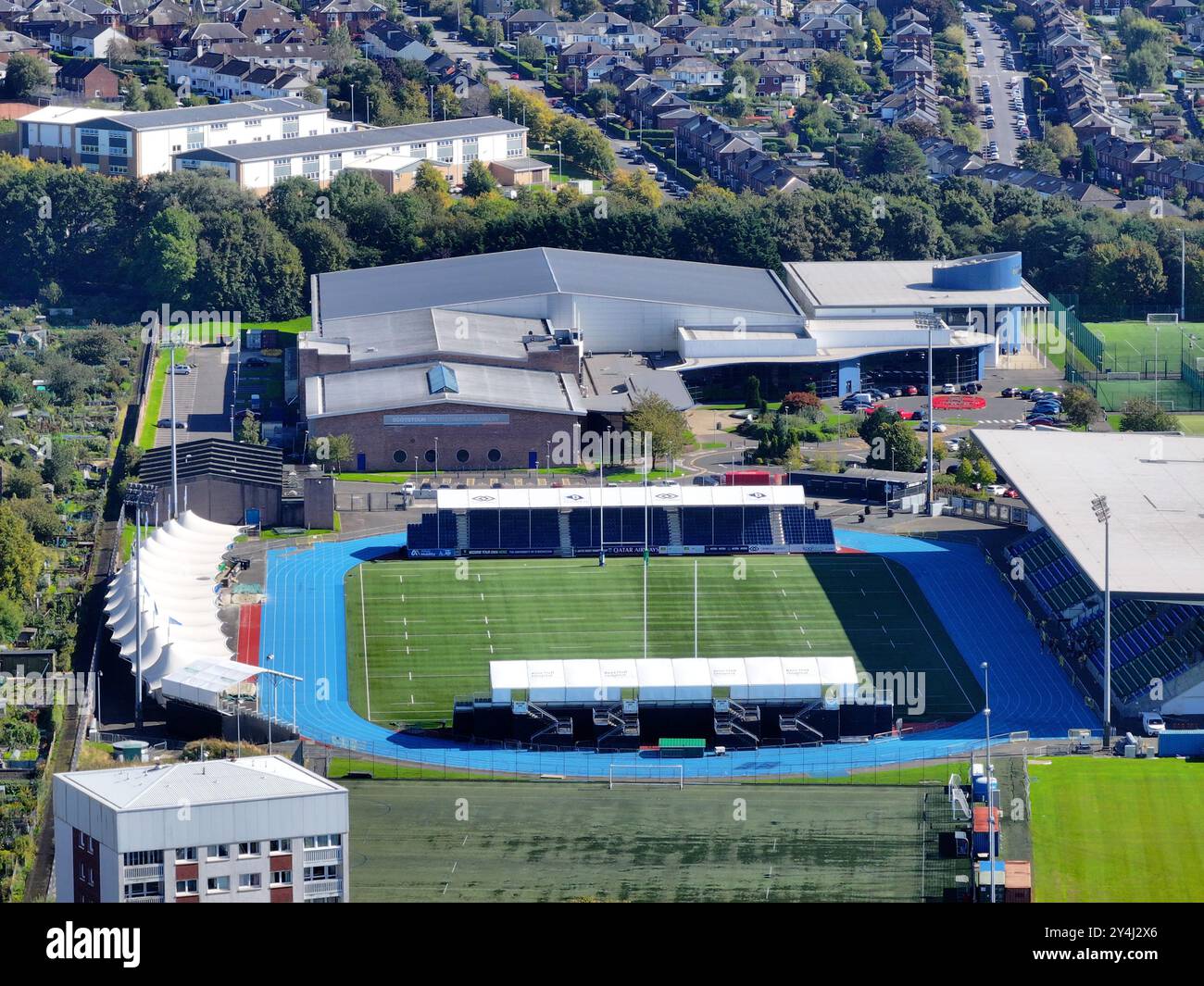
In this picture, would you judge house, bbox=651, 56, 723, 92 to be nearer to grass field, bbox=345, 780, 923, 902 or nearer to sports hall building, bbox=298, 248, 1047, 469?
sports hall building, bbox=298, 248, 1047, 469

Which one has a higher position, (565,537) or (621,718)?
(565,537)

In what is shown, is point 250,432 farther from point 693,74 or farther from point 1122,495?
point 693,74

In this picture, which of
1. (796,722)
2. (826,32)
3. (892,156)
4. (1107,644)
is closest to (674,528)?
(796,722)

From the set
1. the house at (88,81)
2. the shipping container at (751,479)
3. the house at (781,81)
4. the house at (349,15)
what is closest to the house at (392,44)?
the house at (349,15)

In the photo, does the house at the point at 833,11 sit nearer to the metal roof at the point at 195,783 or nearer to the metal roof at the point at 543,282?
the metal roof at the point at 543,282

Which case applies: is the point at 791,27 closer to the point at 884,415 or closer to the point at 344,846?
the point at 884,415

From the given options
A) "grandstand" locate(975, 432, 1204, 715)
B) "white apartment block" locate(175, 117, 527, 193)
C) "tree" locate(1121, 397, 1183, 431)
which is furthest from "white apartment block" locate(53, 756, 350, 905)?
"white apartment block" locate(175, 117, 527, 193)

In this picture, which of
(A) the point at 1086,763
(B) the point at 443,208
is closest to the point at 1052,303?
(B) the point at 443,208
